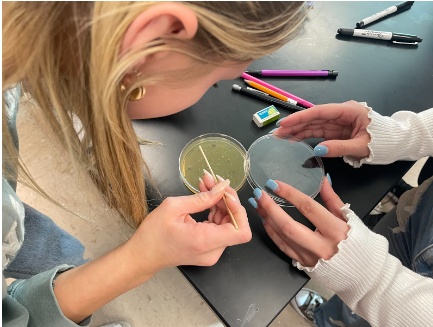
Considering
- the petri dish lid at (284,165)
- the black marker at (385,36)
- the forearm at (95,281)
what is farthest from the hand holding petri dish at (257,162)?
the black marker at (385,36)

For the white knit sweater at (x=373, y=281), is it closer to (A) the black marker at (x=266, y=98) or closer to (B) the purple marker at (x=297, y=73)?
→ (A) the black marker at (x=266, y=98)

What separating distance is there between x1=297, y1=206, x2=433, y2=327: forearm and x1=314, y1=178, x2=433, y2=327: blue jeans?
0.12m

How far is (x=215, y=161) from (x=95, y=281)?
0.39 meters

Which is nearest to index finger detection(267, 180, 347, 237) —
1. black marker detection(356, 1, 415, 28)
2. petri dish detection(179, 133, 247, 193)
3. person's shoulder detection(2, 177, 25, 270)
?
petri dish detection(179, 133, 247, 193)

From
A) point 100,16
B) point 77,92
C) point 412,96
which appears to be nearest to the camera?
point 100,16

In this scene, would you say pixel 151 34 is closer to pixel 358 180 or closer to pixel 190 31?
pixel 190 31

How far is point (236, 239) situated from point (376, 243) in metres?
0.31

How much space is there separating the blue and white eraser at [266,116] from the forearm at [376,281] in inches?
13.0

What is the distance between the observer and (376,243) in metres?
0.61

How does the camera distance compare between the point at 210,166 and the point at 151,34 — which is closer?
the point at 151,34

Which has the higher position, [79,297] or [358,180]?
[358,180]

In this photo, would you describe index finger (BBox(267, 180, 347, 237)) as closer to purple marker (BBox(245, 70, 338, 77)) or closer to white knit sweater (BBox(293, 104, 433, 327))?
white knit sweater (BBox(293, 104, 433, 327))

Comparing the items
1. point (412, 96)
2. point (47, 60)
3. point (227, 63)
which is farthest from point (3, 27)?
point (412, 96)

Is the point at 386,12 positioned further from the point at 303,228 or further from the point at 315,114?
the point at 303,228
